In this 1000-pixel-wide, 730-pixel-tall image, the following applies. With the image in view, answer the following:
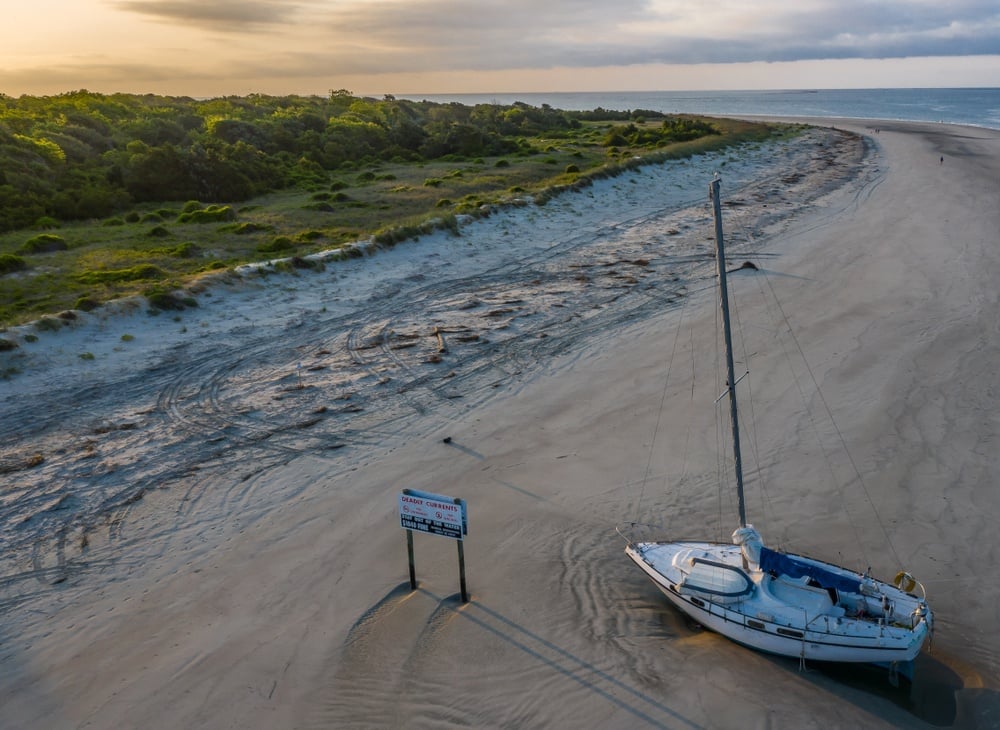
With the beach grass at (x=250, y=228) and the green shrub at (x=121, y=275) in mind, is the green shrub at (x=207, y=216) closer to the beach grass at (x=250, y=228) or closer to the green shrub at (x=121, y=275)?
the beach grass at (x=250, y=228)

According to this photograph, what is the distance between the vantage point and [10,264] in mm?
24734

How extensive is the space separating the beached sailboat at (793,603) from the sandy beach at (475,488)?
45cm

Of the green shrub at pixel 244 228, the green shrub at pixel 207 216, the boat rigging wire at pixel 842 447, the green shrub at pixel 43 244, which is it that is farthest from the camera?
the green shrub at pixel 207 216

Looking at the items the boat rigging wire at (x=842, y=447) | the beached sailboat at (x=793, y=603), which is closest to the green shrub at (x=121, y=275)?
the beached sailboat at (x=793, y=603)

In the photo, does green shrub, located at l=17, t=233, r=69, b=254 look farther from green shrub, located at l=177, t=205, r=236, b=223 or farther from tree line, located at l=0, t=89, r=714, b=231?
green shrub, located at l=177, t=205, r=236, b=223

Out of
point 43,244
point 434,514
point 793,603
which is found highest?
point 43,244

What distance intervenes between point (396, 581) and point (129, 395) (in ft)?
31.8

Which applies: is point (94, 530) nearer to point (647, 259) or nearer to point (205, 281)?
point (205, 281)

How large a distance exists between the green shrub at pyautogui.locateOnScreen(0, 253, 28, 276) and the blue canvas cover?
2617cm

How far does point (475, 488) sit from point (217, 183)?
34.2m

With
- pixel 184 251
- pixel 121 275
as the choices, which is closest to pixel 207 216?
pixel 184 251

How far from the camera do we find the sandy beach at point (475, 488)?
934 cm

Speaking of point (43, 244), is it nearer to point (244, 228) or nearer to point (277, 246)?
point (244, 228)

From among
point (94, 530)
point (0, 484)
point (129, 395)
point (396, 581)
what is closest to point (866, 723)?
point (396, 581)
